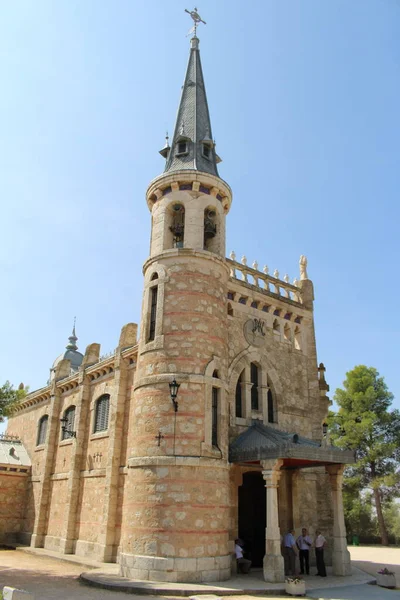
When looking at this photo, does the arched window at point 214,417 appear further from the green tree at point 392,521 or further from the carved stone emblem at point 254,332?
the green tree at point 392,521

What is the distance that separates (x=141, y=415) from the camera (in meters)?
16.1

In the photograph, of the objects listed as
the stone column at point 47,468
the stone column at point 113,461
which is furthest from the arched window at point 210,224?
the stone column at point 47,468

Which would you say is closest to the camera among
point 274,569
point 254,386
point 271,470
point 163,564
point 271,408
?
point 163,564

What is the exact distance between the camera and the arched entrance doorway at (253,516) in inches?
722

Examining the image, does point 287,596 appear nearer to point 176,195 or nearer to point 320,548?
point 320,548

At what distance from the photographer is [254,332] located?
20297 mm

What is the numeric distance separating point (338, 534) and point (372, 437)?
18622mm

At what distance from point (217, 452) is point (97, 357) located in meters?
11.8

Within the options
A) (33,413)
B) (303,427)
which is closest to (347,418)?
(303,427)

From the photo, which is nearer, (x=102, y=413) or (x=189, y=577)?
(x=189, y=577)

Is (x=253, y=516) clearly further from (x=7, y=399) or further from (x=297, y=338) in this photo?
(x=7, y=399)

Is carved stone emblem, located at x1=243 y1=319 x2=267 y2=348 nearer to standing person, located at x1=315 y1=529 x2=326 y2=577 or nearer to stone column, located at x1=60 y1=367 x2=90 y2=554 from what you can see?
standing person, located at x1=315 y1=529 x2=326 y2=577

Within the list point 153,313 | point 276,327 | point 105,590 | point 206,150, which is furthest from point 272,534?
point 206,150

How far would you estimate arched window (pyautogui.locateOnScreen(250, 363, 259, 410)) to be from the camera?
773 inches
